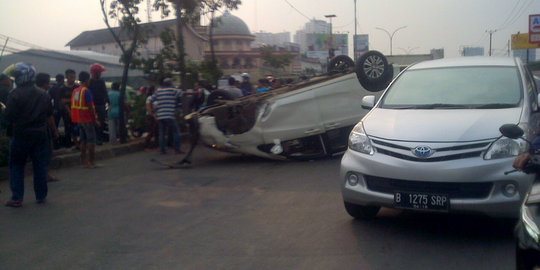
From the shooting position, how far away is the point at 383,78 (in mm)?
10305

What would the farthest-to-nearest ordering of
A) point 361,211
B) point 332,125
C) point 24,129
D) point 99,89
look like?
point 99,89 → point 332,125 → point 24,129 → point 361,211

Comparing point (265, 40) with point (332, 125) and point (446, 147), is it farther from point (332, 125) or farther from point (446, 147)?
point (446, 147)

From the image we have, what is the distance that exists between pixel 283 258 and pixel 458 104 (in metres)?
2.48

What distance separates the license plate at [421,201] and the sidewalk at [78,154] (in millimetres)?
7011

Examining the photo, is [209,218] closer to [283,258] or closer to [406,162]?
[283,258]

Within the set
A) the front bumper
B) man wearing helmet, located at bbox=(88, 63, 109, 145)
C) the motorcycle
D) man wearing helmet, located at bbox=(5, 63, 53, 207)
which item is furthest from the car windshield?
man wearing helmet, located at bbox=(88, 63, 109, 145)

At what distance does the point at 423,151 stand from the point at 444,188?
0.37 m

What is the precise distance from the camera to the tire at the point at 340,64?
10.8 meters

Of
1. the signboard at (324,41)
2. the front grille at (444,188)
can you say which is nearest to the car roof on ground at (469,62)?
the front grille at (444,188)

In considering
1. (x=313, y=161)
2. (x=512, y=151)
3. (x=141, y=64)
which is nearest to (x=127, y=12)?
(x=141, y=64)

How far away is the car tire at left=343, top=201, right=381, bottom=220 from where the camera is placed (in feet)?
17.8

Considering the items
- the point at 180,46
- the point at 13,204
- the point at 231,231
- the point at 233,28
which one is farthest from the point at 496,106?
the point at 233,28

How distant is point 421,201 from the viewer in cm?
464

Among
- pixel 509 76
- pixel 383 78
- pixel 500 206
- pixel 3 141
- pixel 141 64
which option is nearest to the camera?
pixel 500 206
